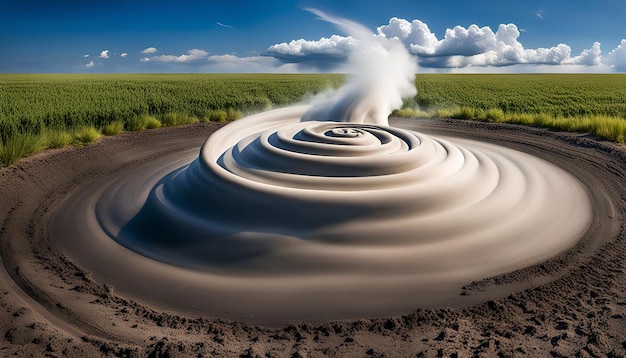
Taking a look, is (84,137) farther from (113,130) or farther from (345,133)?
(345,133)

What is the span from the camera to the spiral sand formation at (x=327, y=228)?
20.5 ft

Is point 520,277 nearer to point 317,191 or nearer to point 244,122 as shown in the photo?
point 317,191

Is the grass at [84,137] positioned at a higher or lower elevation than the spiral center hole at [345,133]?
lower

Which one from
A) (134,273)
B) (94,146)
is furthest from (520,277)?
(94,146)

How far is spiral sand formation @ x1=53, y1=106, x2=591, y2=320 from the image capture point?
20.5ft

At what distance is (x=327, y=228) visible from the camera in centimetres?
700

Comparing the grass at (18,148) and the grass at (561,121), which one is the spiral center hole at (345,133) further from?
the grass at (561,121)

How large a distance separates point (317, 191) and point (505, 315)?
129 inches

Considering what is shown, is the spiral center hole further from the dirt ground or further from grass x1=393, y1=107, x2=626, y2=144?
grass x1=393, y1=107, x2=626, y2=144

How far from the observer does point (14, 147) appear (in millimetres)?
12227

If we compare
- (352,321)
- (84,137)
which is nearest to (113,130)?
(84,137)

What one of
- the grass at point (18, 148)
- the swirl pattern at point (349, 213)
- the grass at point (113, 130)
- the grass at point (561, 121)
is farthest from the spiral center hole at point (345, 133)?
the grass at point (113, 130)

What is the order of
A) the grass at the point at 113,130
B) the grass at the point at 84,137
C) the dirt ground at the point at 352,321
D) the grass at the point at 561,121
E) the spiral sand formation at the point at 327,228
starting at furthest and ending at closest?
1. the grass at the point at 113,130
2. the grass at the point at 84,137
3. the grass at the point at 561,121
4. the spiral sand formation at the point at 327,228
5. the dirt ground at the point at 352,321

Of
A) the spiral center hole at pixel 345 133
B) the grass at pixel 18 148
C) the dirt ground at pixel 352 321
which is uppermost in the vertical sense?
the spiral center hole at pixel 345 133
